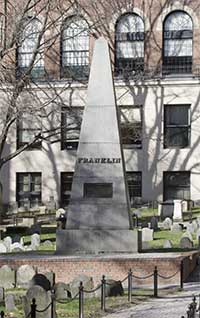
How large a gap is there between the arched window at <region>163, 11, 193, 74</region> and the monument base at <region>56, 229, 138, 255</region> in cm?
2561

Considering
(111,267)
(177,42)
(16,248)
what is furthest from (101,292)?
(177,42)

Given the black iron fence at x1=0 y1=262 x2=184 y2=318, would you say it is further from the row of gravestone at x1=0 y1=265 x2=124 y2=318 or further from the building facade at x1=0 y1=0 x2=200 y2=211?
the building facade at x1=0 y1=0 x2=200 y2=211

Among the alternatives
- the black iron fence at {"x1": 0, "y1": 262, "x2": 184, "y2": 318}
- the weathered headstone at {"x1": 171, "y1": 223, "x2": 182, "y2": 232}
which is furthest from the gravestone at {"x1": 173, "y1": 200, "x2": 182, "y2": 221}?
the black iron fence at {"x1": 0, "y1": 262, "x2": 184, "y2": 318}

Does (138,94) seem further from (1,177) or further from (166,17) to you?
(1,177)

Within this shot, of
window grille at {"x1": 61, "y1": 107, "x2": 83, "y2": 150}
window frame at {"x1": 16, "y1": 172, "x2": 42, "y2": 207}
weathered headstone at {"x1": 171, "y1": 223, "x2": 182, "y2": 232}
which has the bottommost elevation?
weathered headstone at {"x1": 171, "y1": 223, "x2": 182, "y2": 232}

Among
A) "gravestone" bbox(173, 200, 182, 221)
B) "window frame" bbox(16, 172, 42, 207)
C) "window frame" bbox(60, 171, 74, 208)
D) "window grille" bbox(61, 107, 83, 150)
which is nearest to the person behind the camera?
"gravestone" bbox(173, 200, 182, 221)

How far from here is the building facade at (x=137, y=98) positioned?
142 feet

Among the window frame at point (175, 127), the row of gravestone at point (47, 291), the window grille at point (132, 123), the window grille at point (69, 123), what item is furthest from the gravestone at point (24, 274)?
the window frame at point (175, 127)

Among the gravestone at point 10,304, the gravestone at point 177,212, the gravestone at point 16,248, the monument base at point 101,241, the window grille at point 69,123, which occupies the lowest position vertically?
the gravestone at point 10,304

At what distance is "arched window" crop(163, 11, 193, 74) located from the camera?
146 feet

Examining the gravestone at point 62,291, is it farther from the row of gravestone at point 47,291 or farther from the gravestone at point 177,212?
the gravestone at point 177,212

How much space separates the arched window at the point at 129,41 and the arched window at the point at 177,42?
149cm

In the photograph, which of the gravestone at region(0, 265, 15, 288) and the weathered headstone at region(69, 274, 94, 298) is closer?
the weathered headstone at region(69, 274, 94, 298)

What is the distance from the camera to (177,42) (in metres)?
44.7
